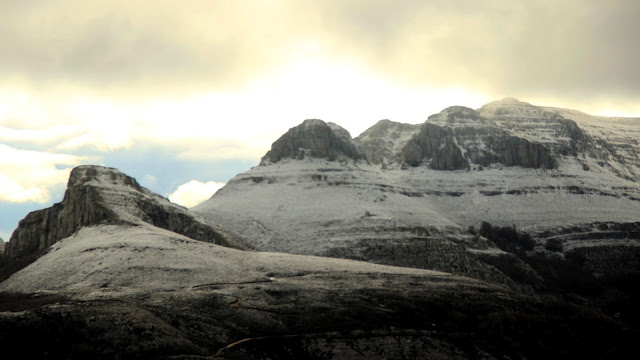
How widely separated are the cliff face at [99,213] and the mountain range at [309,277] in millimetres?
438

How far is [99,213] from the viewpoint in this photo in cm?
9850

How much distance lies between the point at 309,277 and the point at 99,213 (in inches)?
1704

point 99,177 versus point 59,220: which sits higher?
point 99,177

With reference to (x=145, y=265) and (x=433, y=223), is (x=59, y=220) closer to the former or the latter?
(x=145, y=265)

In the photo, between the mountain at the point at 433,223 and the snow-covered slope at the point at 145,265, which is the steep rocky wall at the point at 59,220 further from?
the mountain at the point at 433,223

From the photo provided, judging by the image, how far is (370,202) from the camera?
163750 millimetres

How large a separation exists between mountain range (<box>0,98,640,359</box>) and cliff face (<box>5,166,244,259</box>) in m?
0.44

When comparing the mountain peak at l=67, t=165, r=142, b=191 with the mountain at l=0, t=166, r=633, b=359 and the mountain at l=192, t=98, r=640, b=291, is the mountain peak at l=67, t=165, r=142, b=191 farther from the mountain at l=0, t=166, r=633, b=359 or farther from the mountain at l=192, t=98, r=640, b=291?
the mountain at l=192, t=98, r=640, b=291

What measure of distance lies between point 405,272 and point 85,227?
2126 inches

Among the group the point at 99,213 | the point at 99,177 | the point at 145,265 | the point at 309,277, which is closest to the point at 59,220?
the point at 99,213

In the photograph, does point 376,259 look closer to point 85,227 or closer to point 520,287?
point 520,287

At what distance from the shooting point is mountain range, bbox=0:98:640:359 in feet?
155

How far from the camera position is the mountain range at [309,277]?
47219mm

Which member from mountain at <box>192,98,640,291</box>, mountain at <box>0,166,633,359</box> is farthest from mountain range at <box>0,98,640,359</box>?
mountain at <box>192,98,640,291</box>
